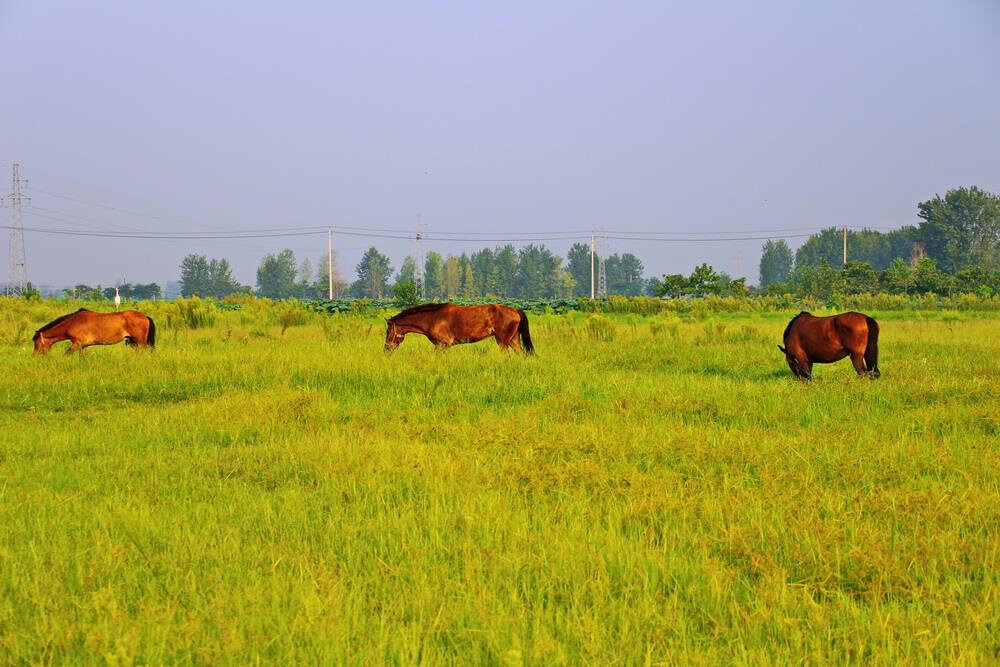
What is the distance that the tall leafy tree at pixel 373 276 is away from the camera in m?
132

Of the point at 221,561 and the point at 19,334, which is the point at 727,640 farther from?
the point at 19,334

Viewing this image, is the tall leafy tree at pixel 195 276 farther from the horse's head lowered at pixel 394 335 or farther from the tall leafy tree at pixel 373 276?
the horse's head lowered at pixel 394 335

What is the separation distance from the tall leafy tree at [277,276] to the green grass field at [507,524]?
12011 centimetres

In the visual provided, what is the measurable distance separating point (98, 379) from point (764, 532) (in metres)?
9.99

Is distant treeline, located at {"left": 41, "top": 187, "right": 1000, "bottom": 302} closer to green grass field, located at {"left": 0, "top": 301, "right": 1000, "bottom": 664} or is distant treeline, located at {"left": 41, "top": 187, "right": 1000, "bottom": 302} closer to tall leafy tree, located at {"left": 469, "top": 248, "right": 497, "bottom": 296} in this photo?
tall leafy tree, located at {"left": 469, "top": 248, "right": 497, "bottom": 296}

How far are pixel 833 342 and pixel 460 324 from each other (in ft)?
23.0

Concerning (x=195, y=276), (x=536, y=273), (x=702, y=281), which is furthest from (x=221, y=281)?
(x=702, y=281)

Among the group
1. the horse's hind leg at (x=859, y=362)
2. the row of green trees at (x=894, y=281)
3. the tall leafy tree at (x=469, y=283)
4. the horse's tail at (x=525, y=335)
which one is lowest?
the horse's hind leg at (x=859, y=362)

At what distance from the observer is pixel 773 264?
128m

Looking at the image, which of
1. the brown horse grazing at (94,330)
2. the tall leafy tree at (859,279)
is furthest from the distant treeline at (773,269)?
the brown horse grazing at (94,330)

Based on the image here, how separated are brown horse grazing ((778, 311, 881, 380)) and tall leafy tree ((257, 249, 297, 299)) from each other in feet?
396

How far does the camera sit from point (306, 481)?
600cm

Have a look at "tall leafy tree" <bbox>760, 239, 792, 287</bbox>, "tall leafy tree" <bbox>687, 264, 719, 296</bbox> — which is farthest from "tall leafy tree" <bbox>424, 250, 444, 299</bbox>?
"tall leafy tree" <bbox>687, 264, 719, 296</bbox>

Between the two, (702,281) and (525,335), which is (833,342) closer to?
(525,335)
